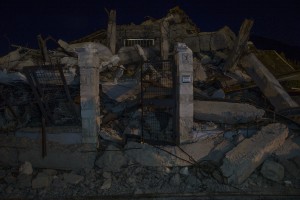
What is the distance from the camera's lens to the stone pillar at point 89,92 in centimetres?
977

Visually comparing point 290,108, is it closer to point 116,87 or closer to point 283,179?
point 283,179

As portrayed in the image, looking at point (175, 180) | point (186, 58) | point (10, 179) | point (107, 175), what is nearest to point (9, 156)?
point (10, 179)

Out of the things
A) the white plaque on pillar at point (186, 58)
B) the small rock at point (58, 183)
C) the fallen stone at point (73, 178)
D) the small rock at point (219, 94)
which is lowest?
the small rock at point (58, 183)

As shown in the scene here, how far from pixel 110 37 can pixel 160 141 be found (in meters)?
7.44

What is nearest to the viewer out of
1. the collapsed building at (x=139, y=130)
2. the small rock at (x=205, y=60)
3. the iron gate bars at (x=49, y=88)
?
the collapsed building at (x=139, y=130)

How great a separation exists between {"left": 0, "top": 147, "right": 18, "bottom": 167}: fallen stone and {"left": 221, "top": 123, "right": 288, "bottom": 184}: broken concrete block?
634cm

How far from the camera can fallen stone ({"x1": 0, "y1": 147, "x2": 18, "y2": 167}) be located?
10344 millimetres

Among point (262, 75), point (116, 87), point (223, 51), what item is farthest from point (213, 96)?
point (223, 51)

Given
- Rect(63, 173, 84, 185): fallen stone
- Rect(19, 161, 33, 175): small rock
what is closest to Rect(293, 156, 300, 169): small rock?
Rect(63, 173, 84, 185): fallen stone

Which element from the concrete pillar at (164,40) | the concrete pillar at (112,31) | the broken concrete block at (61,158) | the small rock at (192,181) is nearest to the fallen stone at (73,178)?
the broken concrete block at (61,158)

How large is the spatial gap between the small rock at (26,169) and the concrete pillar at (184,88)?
459cm

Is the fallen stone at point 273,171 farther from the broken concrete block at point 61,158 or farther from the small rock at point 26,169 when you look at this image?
the small rock at point 26,169

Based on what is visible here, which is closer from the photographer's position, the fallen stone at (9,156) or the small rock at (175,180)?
the small rock at (175,180)

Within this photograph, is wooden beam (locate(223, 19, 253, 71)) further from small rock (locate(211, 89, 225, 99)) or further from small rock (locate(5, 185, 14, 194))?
small rock (locate(5, 185, 14, 194))
